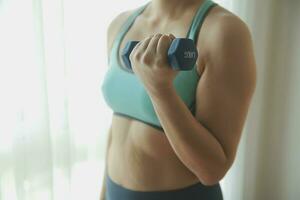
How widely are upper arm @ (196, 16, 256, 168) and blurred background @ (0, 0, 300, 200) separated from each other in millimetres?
514

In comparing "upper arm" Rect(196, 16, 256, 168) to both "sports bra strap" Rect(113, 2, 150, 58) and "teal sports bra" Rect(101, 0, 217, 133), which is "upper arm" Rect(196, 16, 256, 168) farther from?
"sports bra strap" Rect(113, 2, 150, 58)

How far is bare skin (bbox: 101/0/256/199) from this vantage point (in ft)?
2.20

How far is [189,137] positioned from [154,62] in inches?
6.4

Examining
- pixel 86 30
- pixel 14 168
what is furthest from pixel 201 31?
pixel 14 168

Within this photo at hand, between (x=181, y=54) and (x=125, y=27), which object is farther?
(x=125, y=27)

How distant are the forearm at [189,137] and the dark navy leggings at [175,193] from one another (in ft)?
0.29

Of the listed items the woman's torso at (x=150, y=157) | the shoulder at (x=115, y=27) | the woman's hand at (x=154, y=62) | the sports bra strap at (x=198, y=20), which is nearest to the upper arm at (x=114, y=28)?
the shoulder at (x=115, y=27)

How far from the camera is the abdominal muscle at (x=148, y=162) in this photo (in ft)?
2.52

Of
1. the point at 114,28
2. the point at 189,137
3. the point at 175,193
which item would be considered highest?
the point at 114,28

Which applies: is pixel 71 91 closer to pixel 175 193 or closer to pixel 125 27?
pixel 125 27

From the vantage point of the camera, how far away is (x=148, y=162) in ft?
2.60

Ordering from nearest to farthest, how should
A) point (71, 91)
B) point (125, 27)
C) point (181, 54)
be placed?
1. point (181, 54)
2. point (125, 27)
3. point (71, 91)

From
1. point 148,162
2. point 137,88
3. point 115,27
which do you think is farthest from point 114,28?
point 148,162

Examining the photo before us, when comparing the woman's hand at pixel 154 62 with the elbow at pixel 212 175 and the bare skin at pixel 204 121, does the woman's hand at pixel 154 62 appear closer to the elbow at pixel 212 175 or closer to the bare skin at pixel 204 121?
the bare skin at pixel 204 121
